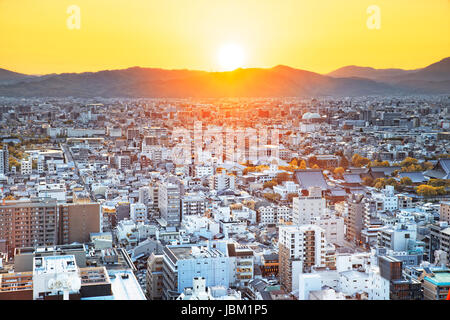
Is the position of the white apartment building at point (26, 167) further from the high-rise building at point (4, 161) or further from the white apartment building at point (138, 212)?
the white apartment building at point (138, 212)

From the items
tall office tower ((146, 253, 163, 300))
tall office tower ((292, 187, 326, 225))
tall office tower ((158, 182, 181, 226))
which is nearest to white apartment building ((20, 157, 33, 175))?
tall office tower ((158, 182, 181, 226))

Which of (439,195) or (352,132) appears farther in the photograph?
(352,132)

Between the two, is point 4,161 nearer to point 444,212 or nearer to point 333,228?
point 333,228

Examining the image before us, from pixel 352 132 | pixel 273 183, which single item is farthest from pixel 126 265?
pixel 352 132

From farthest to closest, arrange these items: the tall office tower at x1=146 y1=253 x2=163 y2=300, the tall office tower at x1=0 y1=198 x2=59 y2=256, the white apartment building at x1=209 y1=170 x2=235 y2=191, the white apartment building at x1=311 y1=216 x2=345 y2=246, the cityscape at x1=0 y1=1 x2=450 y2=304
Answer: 1. the white apartment building at x1=209 y1=170 x2=235 y2=191
2. the white apartment building at x1=311 y1=216 x2=345 y2=246
3. the tall office tower at x1=0 y1=198 x2=59 y2=256
4. the tall office tower at x1=146 y1=253 x2=163 y2=300
5. the cityscape at x1=0 y1=1 x2=450 y2=304

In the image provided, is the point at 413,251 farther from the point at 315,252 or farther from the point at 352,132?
the point at 352,132

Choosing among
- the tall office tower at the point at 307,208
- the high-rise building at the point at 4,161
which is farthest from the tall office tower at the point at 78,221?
the high-rise building at the point at 4,161

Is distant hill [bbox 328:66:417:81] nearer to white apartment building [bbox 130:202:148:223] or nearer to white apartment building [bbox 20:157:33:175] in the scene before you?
white apartment building [bbox 130:202:148:223]

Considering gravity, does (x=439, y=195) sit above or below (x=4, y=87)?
below
